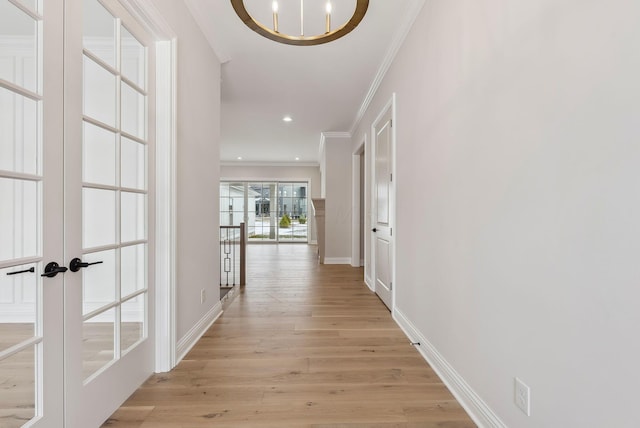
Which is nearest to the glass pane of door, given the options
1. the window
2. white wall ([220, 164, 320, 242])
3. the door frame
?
the door frame

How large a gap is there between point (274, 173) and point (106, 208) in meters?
8.68

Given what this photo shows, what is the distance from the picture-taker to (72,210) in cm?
135

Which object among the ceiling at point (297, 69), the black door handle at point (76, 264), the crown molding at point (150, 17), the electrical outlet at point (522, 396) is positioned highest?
the ceiling at point (297, 69)

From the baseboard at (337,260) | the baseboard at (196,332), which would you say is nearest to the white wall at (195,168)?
the baseboard at (196,332)

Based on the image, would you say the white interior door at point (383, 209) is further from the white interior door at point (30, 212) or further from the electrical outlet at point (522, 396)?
the white interior door at point (30, 212)

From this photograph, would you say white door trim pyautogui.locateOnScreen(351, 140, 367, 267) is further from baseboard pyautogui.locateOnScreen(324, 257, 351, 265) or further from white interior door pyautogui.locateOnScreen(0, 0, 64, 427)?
white interior door pyautogui.locateOnScreen(0, 0, 64, 427)

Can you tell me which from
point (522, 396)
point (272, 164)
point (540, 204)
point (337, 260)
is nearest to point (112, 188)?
point (540, 204)

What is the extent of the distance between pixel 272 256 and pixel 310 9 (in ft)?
18.8

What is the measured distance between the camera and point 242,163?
32.8ft

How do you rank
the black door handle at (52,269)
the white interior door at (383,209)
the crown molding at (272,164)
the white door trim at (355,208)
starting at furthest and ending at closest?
the crown molding at (272,164) < the white door trim at (355,208) < the white interior door at (383,209) < the black door handle at (52,269)

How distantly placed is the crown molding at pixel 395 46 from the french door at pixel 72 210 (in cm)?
196

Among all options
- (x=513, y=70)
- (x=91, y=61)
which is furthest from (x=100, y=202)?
(x=513, y=70)

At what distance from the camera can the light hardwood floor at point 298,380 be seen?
1596 millimetres

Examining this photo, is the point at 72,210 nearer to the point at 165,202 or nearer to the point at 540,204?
the point at 165,202
